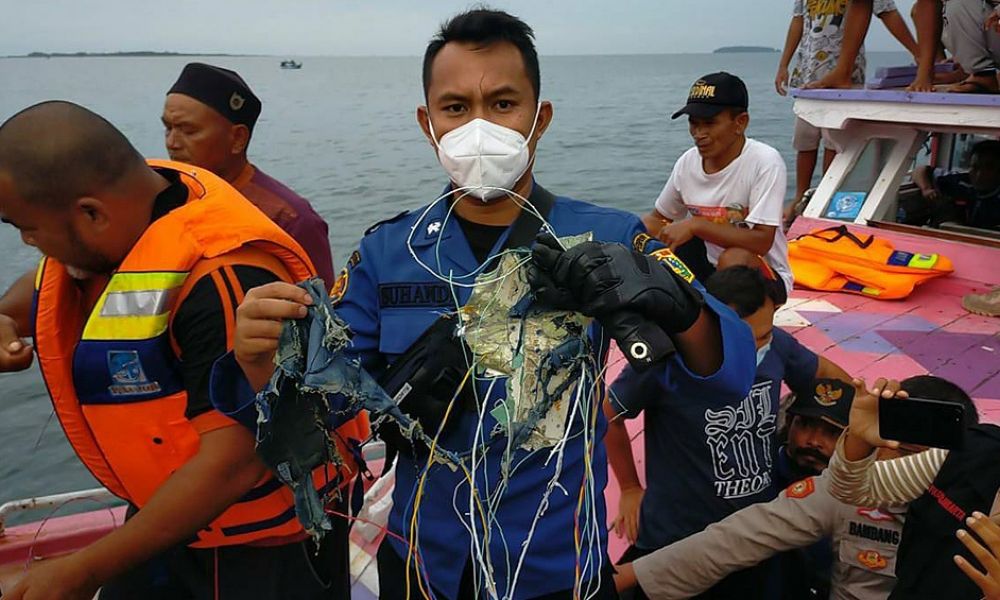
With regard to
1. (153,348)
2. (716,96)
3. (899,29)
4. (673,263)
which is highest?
(899,29)

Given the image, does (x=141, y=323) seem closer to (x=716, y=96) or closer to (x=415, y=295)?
(x=415, y=295)

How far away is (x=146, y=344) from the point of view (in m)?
1.69

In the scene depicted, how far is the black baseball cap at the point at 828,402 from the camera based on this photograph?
9.03 ft

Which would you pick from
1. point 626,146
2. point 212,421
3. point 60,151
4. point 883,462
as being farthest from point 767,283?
point 626,146

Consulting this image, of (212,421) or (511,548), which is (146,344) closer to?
(212,421)

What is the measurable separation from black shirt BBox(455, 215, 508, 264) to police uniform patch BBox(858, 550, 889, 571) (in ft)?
5.51

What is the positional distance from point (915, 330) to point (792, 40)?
4.09 metres

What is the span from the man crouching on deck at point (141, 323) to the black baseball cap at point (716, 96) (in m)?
2.51

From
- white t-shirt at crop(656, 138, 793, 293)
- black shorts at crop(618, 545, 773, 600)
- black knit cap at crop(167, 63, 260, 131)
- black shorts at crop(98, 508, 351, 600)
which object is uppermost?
black knit cap at crop(167, 63, 260, 131)

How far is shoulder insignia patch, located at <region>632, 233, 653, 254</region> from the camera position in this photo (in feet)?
5.20

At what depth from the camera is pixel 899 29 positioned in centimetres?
709

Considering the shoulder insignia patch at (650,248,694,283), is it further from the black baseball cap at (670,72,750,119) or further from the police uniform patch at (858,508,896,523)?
the black baseball cap at (670,72,750,119)

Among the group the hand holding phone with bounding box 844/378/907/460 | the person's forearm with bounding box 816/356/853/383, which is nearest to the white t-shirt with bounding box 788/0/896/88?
the person's forearm with bounding box 816/356/853/383

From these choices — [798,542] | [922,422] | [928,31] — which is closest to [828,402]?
[798,542]
